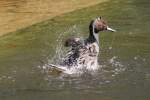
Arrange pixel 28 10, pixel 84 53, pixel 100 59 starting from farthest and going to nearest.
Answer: pixel 28 10 < pixel 100 59 < pixel 84 53

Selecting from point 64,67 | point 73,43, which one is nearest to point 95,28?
point 73,43

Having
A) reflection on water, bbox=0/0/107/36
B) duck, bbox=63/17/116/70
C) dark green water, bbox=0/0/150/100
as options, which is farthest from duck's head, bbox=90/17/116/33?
reflection on water, bbox=0/0/107/36

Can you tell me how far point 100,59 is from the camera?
1108 centimetres

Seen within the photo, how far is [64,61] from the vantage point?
35.1ft

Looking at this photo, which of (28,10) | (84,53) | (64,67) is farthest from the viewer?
(28,10)

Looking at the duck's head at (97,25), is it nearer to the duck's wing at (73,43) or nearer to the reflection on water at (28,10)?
the duck's wing at (73,43)

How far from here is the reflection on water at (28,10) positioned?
14.5 m

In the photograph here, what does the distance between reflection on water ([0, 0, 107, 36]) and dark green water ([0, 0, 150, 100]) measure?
14.1 inches

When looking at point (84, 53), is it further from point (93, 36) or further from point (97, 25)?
point (97, 25)

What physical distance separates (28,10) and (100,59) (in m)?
4.92

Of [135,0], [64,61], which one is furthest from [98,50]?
[135,0]

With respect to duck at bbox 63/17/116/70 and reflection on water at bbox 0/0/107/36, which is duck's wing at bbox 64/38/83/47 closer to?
duck at bbox 63/17/116/70

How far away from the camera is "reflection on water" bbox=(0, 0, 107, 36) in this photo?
14.5 meters

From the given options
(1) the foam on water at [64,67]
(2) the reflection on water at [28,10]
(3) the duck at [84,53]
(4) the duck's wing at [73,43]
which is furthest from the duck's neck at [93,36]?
(2) the reflection on water at [28,10]
